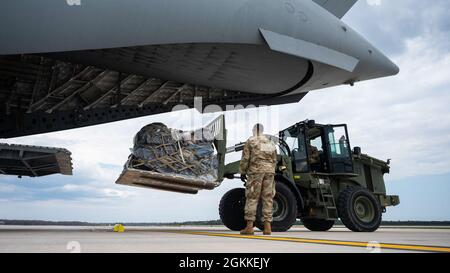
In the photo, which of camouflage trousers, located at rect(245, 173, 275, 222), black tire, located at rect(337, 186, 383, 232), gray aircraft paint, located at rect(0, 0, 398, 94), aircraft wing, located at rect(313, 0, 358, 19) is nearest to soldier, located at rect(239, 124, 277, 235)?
camouflage trousers, located at rect(245, 173, 275, 222)

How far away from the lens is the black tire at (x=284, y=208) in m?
6.81

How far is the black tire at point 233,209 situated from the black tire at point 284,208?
774 mm

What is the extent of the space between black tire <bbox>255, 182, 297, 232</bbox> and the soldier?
164 cm

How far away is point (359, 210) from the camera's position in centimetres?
822

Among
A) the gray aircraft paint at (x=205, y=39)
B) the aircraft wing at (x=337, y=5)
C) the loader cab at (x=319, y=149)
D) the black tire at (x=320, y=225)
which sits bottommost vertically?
the black tire at (x=320, y=225)

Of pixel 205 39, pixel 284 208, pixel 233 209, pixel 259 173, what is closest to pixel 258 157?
pixel 259 173

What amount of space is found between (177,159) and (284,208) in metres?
2.37

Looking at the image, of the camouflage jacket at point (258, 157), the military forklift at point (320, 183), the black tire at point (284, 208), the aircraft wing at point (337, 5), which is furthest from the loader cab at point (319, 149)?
the aircraft wing at point (337, 5)

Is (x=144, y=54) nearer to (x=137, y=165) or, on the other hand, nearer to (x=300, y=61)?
(x=137, y=165)

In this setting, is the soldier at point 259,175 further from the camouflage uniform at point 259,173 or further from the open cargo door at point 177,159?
the open cargo door at point 177,159

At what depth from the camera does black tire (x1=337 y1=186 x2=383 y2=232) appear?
7.65m
